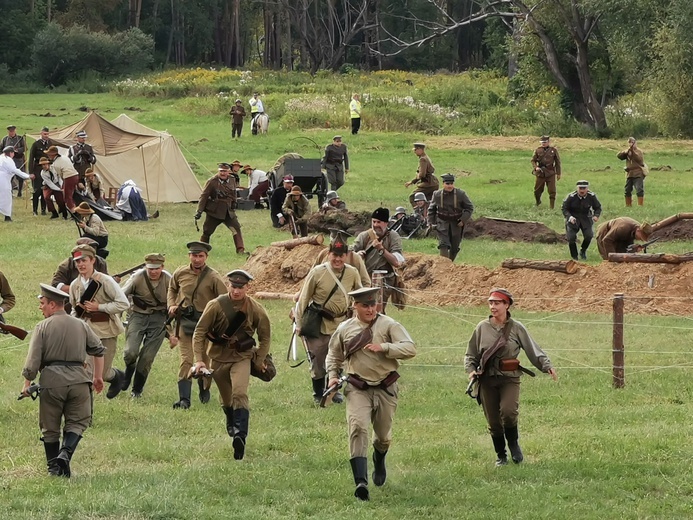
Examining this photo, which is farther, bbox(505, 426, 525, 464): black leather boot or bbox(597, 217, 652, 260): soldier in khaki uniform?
bbox(597, 217, 652, 260): soldier in khaki uniform

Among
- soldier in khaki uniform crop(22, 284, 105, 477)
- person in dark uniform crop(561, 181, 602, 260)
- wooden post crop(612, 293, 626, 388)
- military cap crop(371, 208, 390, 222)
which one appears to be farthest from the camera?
person in dark uniform crop(561, 181, 602, 260)

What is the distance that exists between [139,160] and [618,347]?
21.6m

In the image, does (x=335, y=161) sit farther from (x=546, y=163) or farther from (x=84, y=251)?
(x=84, y=251)

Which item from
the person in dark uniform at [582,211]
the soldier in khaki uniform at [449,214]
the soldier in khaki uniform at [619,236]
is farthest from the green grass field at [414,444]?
the soldier in khaki uniform at [619,236]

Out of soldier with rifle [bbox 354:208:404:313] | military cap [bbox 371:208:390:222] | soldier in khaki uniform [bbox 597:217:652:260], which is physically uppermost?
military cap [bbox 371:208:390:222]

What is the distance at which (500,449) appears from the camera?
11531 millimetres

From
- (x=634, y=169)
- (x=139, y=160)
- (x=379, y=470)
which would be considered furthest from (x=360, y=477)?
(x=139, y=160)

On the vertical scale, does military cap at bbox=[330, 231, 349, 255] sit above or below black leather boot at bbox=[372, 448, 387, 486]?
above

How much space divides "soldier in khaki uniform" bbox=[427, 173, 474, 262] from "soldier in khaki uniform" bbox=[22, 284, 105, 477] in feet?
39.6

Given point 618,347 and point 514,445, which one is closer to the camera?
point 514,445

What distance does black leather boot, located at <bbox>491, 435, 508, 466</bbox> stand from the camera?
37.7 ft

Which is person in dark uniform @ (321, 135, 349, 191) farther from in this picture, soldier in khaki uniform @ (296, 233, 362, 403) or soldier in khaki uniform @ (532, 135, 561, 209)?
soldier in khaki uniform @ (296, 233, 362, 403)

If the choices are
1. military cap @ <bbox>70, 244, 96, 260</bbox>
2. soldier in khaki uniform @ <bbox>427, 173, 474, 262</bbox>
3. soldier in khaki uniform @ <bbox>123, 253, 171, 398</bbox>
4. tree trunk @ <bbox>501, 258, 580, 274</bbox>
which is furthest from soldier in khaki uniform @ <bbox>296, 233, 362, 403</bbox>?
soldier in khaki uniform @ <bbox>427, 173, 474, 262</bbox>

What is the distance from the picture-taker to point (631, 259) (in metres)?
20.0
